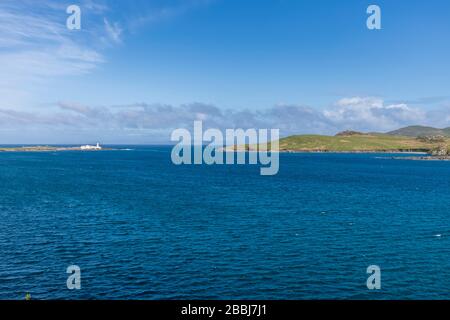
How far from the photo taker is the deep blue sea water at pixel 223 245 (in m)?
47.9

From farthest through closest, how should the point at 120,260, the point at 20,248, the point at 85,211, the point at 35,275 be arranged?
the point at 85,211
the point at 20,248
the point at 120,260
the point at 35,275

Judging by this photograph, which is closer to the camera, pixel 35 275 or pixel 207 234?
pixel 35 275

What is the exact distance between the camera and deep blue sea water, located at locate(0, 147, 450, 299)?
157 ft

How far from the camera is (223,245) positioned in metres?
66.1

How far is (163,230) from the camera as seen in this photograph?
76625 mm

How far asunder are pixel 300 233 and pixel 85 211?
189 feet
